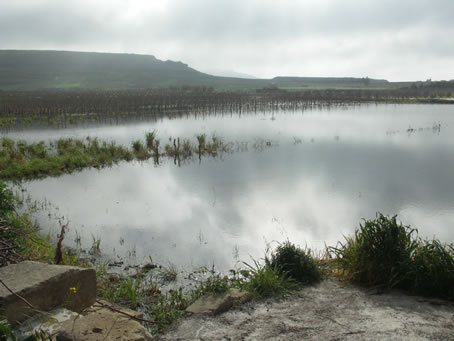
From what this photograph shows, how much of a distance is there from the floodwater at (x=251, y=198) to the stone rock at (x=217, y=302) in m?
2.25

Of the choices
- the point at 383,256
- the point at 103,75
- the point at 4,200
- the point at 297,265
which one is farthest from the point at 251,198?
the point at 103,75

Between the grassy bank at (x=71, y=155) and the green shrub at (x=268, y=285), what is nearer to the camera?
the green shrub at (x=268, y=285)

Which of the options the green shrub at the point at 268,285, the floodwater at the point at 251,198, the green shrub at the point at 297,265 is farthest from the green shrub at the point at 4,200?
the green shrub at the point at 297,265

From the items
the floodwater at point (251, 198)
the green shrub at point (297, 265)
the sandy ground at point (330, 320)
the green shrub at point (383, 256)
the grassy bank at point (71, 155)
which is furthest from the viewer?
the grassy bank at point (71, 155)

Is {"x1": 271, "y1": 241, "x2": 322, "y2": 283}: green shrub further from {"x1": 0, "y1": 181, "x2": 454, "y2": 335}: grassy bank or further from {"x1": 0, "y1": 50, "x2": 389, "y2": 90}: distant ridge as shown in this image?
{"x1": 0, "y1": 50, "x2": 389, "y2": 90}: distant ridge

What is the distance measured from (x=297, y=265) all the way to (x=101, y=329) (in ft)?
11.5

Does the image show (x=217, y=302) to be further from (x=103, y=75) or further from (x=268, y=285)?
(x=103, y=75)

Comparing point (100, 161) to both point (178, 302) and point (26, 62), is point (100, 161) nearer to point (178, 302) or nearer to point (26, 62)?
point (178, 302)

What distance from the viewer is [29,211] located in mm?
11328

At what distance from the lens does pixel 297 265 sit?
254 inches

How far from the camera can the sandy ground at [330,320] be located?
4.59 metres

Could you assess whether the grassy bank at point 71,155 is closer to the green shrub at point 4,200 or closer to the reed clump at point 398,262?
the green shrub at point 4,200

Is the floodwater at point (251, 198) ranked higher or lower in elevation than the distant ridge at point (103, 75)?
lower

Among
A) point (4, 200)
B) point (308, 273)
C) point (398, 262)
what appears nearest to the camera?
point (398, 262)
